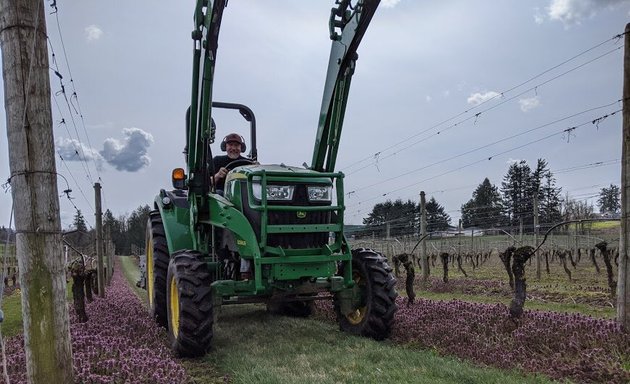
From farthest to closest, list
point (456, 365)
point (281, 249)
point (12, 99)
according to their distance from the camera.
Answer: point (281, 249)
point (456, 365)
point (12, 99)

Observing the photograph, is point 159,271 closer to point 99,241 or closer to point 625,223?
point 625,223

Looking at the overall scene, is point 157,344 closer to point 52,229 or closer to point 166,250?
point 166,250

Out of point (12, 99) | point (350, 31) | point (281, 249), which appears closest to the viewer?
point (12, 99)

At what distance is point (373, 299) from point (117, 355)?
289 centimetres

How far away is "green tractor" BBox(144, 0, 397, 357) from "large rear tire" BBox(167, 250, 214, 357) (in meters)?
0.01

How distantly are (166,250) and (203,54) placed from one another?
3.23m

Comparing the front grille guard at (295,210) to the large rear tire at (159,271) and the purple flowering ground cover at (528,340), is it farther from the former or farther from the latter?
the large rear tire at (159,271)

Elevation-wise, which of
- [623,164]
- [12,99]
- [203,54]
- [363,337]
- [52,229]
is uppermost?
[203,54]

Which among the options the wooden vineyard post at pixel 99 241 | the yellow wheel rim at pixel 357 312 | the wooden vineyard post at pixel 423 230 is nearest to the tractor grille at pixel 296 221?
the yellow wheel rim at pixel 357 312

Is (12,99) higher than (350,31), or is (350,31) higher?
(350,31)

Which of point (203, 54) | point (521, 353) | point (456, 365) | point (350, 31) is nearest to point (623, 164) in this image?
point (521, 353)

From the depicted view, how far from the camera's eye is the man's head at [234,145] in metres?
7.42

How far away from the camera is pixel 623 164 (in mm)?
5637

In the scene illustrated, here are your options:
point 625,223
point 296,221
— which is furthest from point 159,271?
point 625,223
